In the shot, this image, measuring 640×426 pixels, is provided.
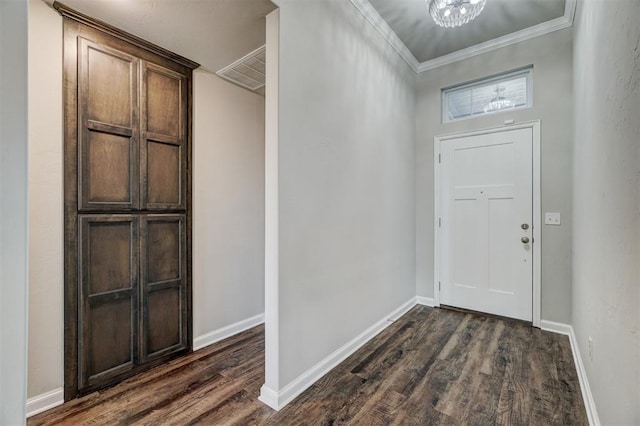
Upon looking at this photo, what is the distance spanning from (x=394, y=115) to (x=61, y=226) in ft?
10.3

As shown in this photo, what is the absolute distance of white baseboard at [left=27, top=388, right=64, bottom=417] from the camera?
1.76 m

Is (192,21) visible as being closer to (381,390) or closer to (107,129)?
(107,129)

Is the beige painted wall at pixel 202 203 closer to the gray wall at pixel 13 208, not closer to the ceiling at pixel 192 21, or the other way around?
the ceiling at pixel 192 21

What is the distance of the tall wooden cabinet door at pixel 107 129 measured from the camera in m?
1.97

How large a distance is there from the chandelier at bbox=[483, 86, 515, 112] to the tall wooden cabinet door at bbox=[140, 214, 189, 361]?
139 inches

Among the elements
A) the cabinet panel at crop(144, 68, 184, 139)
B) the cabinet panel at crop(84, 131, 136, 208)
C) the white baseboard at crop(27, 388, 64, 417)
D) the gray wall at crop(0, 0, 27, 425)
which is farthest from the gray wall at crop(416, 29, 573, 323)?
the white baseboard at crop(27, 388, 64, 417)

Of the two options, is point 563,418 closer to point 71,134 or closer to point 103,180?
point 103,180

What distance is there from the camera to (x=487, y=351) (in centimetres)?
252

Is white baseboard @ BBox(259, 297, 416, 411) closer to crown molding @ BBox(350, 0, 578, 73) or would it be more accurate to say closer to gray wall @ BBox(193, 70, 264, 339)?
gray wall @ BBox(193, 70, 264, 339)

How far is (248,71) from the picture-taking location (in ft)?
8.99

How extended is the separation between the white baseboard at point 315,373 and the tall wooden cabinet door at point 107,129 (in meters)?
1.70

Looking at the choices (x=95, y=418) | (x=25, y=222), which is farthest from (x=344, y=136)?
(x=95, y=418)

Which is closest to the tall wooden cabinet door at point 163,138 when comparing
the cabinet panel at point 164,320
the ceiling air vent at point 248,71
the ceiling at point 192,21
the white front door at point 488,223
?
the ceiling at point 192,21

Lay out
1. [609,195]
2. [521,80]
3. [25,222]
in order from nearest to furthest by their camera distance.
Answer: [25,222] → [609,195] → [521,80]
